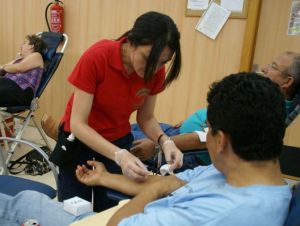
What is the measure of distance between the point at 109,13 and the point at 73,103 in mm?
2316

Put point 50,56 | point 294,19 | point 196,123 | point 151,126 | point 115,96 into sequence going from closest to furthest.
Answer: point 115,96
point 151,126
point 196,123
point 294,19
point 50,56

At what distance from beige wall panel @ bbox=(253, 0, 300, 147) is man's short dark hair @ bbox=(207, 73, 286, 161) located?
7.18ft

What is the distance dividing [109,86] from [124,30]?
219cm

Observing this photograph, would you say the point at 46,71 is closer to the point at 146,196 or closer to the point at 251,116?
the point at 146,196

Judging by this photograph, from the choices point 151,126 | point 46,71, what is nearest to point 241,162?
point 151,126

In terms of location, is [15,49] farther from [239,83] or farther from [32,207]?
[239,83]

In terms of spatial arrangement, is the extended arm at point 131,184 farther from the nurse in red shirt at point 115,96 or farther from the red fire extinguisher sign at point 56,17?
the red fire extinguisher sign at point 56,17

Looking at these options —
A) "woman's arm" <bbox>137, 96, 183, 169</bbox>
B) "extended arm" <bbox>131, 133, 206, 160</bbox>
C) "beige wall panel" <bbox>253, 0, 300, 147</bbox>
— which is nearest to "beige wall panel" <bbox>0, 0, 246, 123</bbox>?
"beige wall panel" <bbox>253, 0, 300, 147</bbox>

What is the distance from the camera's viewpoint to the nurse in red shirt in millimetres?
1229

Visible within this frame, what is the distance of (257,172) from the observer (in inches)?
34.3

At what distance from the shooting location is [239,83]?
33.8 inches

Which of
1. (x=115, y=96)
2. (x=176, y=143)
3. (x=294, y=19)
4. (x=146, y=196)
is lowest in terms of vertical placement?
(x=176, y=143)

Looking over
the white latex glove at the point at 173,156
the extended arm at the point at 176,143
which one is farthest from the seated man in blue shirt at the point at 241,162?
the extended arm at the point at 176,143

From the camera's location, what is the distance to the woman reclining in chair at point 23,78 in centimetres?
288
